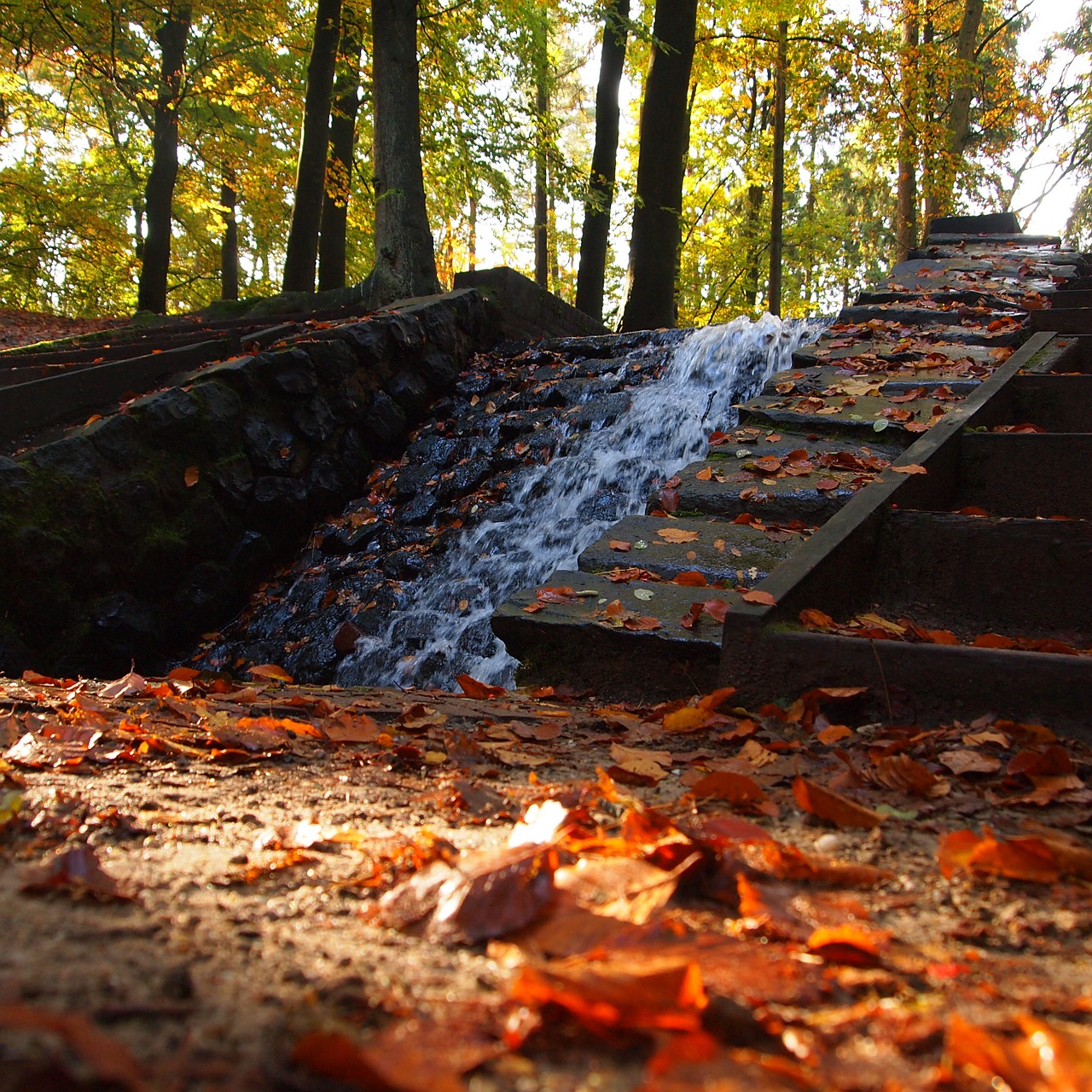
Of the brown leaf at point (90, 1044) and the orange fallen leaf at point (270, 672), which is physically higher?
the brown leaf at point (90, 1044)

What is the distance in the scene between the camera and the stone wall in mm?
4828

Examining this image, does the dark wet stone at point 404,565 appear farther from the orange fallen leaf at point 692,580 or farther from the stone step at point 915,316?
the stone step at point 915,316

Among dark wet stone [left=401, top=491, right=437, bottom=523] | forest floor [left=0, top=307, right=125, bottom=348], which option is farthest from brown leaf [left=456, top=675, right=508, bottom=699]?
forest floor [left=0, top=307, right=125, bottom=348]

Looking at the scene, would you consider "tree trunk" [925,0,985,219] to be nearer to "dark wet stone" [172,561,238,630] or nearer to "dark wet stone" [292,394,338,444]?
"dark wet stone" [292,394,338,444]

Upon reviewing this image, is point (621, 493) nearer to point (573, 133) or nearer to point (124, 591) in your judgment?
point (124, 591)

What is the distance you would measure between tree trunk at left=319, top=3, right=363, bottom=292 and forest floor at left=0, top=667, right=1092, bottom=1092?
476 inches

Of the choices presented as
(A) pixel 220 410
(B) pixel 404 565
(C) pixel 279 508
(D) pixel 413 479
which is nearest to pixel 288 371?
(A) pixel 220 410

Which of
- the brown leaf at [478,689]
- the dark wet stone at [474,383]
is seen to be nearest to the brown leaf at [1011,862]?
the brown leaf at [478,689]

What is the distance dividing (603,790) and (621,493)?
4.05m

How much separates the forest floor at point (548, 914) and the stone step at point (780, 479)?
1.80 meters

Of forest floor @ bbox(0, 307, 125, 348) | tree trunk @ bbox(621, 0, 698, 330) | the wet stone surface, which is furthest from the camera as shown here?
forest floor @ bbox(0, 307, 125, 348)

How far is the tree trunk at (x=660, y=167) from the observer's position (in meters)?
9.95

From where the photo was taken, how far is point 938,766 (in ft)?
6.40

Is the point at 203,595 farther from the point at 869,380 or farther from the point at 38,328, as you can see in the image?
the point at 38,328
